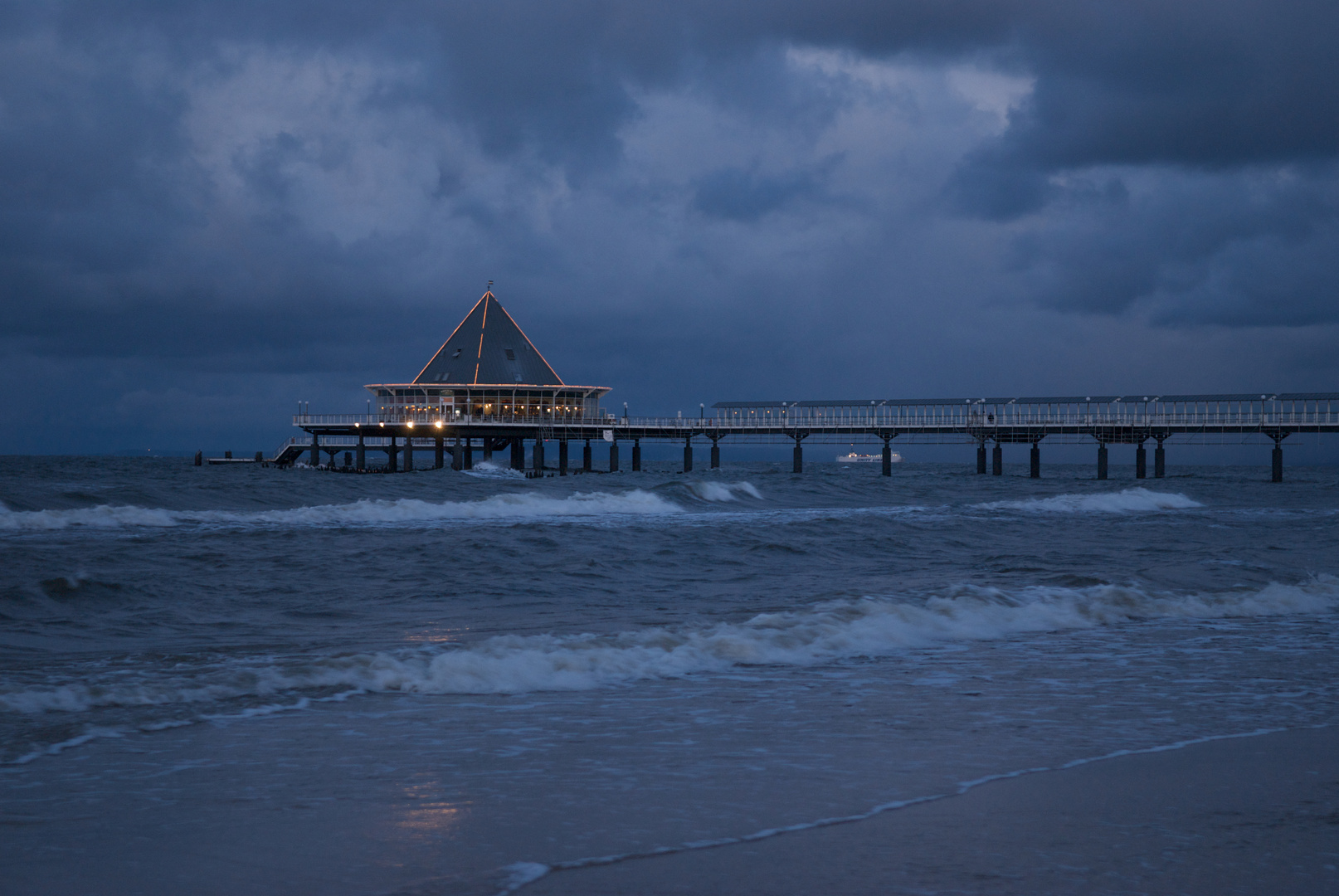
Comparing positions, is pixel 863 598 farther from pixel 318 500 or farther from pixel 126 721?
pixel 318 500

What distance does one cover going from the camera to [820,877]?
12.0 feet

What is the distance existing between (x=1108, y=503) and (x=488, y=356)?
39.9 m

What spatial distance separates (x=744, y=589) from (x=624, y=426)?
49314 mm

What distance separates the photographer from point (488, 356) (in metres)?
67.3

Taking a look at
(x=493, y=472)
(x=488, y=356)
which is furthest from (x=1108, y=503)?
(x=488, y=356)

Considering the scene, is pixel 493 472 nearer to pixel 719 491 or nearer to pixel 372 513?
pixel 719 491

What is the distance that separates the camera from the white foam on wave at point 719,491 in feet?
130

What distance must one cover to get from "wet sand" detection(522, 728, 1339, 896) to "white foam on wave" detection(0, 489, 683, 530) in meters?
22.7

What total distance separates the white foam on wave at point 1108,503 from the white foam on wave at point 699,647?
22.1 metres

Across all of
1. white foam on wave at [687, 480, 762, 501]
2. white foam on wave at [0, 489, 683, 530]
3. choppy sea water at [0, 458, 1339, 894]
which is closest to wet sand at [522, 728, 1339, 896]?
choppy sea water at [0, 458, 1339, 894]

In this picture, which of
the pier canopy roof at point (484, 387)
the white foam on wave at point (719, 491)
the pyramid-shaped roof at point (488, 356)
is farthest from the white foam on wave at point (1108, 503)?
the pyramid-shaped roof at point (488, 356)

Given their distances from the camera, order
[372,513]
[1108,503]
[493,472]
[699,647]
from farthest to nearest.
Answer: [493,472]
[1108,503]
[372,513]
[699,647]

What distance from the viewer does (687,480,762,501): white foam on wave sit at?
130ft

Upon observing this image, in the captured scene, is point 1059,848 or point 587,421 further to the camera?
point 587,421
